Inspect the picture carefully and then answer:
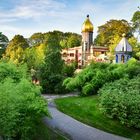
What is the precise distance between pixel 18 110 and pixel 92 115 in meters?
8.52

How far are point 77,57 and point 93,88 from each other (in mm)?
46181

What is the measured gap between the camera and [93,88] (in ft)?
85.4

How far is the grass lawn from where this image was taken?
728 inches

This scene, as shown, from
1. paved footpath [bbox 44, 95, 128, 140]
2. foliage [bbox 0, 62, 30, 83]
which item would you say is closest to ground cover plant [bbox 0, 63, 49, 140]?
paved footpath [bbox 44, 95, 128, 140]

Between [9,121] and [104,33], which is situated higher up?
[104,33]

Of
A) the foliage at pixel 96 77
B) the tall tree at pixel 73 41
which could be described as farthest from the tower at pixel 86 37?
the foliage at pixel 96 77

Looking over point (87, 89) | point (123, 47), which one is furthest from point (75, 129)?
point (123, 47)

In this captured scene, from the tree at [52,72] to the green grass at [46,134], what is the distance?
14515 millimetres

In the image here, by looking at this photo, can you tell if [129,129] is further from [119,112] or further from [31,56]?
[31,56]

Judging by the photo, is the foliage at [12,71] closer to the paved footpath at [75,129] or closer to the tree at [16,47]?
the paved footpath at [75,129]

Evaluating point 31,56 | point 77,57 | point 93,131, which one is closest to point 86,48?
point 77,57

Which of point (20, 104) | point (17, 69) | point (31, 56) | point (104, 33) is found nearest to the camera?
point (20, 104)

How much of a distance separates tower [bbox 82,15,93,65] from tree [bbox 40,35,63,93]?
3100 centimetres

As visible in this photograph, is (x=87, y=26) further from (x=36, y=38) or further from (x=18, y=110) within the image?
(x=18, y=110)
